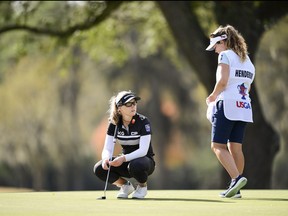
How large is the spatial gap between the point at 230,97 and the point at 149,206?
74.6 inches

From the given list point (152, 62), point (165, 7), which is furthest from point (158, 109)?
point (165, 7)

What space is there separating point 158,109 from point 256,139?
24039 mm

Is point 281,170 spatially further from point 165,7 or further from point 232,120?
point 232,120

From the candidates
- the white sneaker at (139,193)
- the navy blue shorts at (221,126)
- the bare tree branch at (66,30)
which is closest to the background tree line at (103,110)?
the bare tree branch at (66,30)

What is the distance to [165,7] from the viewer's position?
17969 mm

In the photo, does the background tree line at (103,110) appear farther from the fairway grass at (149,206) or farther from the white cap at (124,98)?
the fairway grass at (149,206)

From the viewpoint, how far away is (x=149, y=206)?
27.6 ft

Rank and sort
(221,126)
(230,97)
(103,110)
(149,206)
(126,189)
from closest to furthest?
(149,206) < (230,97) < (221,126) < (126,189) < (103,110)

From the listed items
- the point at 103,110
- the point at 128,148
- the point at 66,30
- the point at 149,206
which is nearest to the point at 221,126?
the point at 128,148

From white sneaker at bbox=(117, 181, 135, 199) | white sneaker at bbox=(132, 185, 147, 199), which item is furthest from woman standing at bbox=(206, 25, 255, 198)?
white sneaker at bbox=(117, 181, 135, 199)

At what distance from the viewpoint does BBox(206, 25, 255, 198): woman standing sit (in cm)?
972

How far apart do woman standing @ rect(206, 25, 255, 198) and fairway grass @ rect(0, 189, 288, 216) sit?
15.6 inches

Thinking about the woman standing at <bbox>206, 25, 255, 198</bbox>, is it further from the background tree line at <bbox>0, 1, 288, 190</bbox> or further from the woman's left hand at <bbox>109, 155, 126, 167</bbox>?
the background tree line at <bbox>0, 1, 288, 190</bbox>

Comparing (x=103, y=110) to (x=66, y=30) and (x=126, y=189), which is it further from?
(x=126, y=189)
